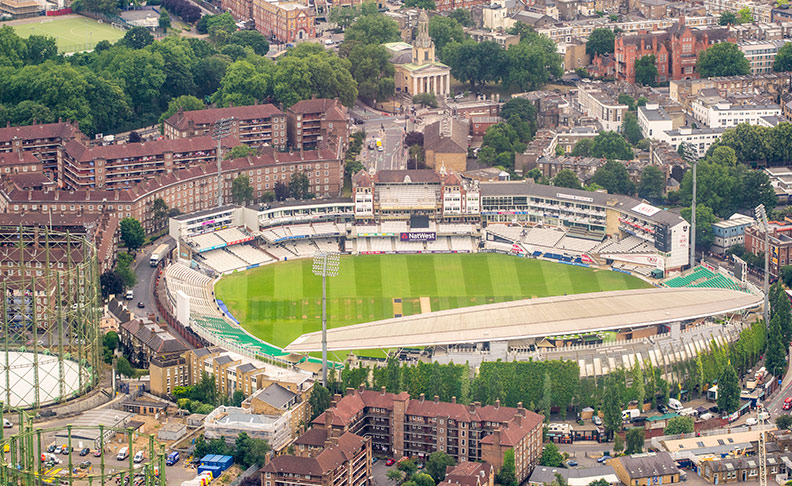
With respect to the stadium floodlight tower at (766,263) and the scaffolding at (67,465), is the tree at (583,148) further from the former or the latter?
the scaffolding at (67,465)

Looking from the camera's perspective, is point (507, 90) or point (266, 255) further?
point (507, 90)

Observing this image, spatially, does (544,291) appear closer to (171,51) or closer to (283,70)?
(283,70)

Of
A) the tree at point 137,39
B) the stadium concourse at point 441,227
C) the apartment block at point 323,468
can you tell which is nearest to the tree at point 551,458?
the apartment block at point 323,468

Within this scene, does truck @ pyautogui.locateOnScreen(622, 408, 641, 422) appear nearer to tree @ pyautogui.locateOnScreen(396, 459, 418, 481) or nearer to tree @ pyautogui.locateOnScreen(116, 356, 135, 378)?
tree @ pyautogui.locateOnScreen(396, 459, 418, 481)

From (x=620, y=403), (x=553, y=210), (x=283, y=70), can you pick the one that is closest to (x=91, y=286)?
(x=620, y=403)

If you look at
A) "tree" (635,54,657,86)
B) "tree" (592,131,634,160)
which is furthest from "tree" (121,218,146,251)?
"tree" (635,54,657,86)

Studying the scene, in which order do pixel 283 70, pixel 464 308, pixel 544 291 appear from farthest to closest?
1. pixel 283 70
2. pixel 544 291
3. pixel 464 308

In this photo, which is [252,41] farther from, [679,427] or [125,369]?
[679,427]
